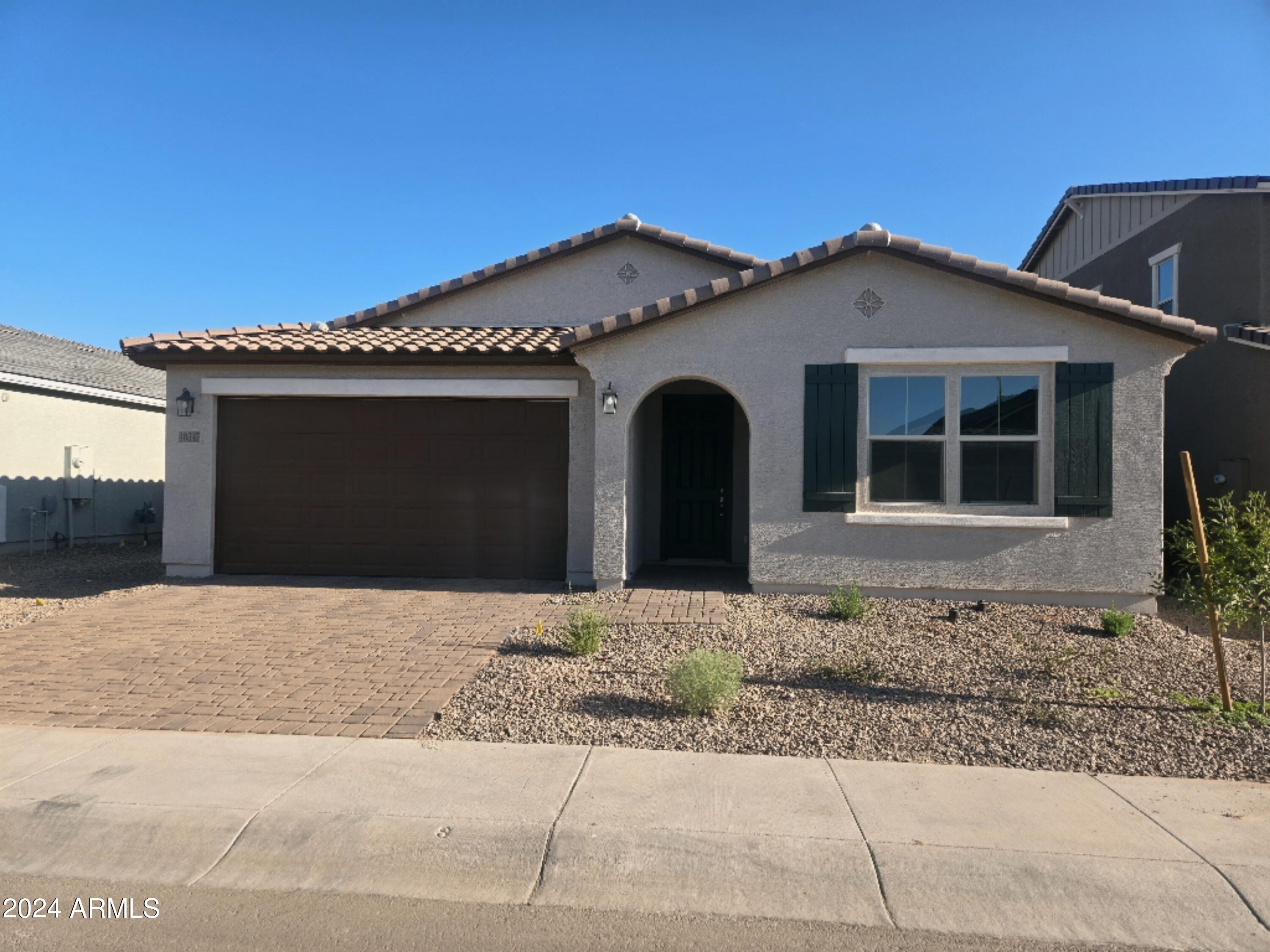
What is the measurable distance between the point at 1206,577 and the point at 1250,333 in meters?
6.76

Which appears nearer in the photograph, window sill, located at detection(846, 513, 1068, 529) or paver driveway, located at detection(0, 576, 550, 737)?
paver driveway, located at detection(0, 576, 550, 737)

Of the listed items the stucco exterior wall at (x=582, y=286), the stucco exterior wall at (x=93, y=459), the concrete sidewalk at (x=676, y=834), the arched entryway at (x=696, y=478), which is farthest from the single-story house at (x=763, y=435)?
the stucco exterior wall at (x=93, y=459)

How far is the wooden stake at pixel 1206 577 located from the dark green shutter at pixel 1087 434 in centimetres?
294

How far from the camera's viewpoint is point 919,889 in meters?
3.68

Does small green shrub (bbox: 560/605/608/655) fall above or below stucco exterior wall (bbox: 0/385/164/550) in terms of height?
below

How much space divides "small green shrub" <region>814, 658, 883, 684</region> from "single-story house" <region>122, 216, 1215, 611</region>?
248cm

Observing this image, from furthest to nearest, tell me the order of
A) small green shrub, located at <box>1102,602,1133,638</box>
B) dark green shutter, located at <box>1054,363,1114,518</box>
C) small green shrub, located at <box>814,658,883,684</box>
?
dark green shutter, located at <box>1054,363,1114,518</box> → small green shrub, located at <box>1102,602,1133,638</box> → small green shrub, located at <box>814,658,883,684</box>

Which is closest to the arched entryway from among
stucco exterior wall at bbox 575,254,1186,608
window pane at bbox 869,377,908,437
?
stucco exterior wall at bbox 575,254,1186,608

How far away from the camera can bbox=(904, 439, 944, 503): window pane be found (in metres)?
9.35

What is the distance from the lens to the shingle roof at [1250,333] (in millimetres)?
10641

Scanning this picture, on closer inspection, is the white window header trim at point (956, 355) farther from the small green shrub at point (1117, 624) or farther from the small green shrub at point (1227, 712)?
the small green shrub at point (1227, 712)

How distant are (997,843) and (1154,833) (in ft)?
2.80

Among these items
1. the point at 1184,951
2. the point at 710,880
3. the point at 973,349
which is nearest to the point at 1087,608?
the point at 973,349

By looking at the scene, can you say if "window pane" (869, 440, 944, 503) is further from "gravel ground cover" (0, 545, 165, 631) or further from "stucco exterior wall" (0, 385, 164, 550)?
"stucco exterior wall" (0, 385, 164, 550)
